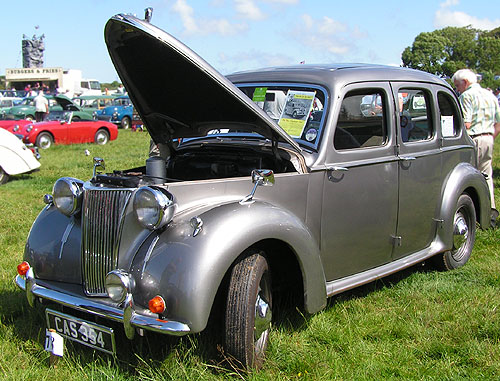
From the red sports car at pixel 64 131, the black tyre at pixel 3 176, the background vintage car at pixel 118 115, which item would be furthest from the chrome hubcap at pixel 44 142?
the background vintage car at pixel 118 115

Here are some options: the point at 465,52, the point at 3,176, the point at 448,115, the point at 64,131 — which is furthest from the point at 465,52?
the point at 448,115

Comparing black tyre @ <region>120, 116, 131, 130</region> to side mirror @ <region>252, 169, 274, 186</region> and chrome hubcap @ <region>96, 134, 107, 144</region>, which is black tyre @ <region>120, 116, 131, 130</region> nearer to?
chrome hubcap @ <region>96, 134, 107, 144</region>

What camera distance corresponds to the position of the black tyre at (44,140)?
14.4 meters

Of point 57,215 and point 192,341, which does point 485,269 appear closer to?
point 192,341

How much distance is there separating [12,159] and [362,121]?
7406 millimetres

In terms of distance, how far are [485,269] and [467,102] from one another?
2.54 meters

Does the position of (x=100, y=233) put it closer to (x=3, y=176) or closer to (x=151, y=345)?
(x=151, y=345)

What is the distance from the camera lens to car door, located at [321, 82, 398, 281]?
11.0 feet

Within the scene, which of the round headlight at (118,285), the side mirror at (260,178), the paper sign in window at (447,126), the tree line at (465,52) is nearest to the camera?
the round headlight at (118,285)

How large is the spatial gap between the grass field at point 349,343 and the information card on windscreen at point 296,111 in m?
1.24

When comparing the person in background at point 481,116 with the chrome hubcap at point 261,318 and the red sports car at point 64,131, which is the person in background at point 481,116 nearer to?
the chrome hubcap at point 261,318

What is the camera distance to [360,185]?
138 inches

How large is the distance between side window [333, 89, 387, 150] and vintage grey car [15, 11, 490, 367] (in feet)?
0.04

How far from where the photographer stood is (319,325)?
3.36 m
